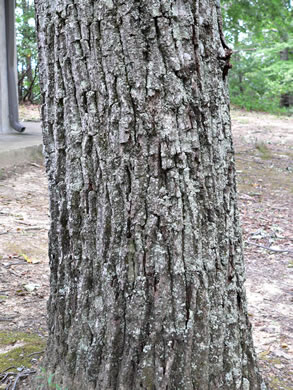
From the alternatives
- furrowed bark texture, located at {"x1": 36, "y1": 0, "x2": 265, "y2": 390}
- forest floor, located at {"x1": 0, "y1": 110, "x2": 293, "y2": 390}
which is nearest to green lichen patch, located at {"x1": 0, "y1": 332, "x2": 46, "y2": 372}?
forest floor, located at {"x1": 0, "y1": 110, "x2": 293, "y2": 390}

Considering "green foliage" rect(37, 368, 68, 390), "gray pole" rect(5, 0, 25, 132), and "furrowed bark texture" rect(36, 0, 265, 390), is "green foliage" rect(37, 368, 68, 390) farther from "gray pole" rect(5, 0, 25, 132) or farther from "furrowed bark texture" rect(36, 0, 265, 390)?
"gray pole" rect(5, 0, 25, 132)

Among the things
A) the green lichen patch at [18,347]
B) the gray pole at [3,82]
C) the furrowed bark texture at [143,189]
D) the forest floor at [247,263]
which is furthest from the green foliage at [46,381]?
the gray pole at [3,82]

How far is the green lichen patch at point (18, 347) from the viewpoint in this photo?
7.45 ft

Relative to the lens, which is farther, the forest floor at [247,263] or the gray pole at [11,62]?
the gray pole at [11,62]

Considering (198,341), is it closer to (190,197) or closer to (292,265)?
(190,197)

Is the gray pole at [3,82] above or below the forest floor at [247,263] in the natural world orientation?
above

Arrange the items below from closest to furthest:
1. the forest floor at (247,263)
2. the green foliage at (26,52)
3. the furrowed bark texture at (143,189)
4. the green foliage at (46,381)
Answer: the furrowed bark texture at (143,189)
the green foliage at (46,381)
the forest floor at (247,263)
the green foliage at (26,52)

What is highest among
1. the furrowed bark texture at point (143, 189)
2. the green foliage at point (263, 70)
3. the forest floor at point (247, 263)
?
the green foliage at point (263, 70)

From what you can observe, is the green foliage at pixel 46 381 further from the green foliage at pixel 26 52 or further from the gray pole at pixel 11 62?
the green foliage at pixel 26 52

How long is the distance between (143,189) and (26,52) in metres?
12.1

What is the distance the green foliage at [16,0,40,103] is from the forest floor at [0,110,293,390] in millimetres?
6984

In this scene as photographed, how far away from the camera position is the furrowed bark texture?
1591mm

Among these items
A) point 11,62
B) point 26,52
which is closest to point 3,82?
point 11,62

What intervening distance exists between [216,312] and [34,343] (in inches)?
46.5
